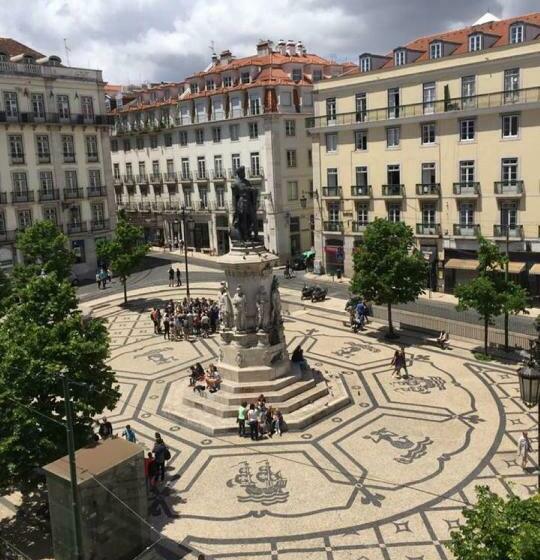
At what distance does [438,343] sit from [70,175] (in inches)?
1326

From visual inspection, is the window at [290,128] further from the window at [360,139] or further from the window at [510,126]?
the window at [510,126]

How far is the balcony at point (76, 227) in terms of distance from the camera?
162ft

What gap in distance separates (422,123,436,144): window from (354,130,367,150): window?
468cm

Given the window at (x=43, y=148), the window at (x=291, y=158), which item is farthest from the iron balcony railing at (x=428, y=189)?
the window at (x=43, y=148)

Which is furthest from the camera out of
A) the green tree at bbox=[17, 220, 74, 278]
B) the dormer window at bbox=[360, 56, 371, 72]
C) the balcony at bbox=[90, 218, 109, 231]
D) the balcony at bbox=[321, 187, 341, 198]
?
the balcony at bbox=[90, 218, 109, 231]

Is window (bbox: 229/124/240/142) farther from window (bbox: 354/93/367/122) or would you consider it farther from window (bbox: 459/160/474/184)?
window (bbox: 459/160/474/184)

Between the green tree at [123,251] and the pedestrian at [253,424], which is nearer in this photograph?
the pedestrian at [253,424]

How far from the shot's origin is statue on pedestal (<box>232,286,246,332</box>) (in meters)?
22.8

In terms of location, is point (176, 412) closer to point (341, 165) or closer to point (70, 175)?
point (341, 165)

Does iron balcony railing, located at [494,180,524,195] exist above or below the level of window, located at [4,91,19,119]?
below

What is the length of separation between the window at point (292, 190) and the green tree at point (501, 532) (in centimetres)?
4383

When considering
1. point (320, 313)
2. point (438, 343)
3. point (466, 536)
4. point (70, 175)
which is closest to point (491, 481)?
point (466, 536)

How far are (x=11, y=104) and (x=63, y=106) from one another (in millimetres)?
4425

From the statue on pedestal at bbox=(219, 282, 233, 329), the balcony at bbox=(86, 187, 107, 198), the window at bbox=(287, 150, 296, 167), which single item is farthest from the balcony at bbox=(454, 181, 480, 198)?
the balcony at bbox=(86, 187, 107, 198)
